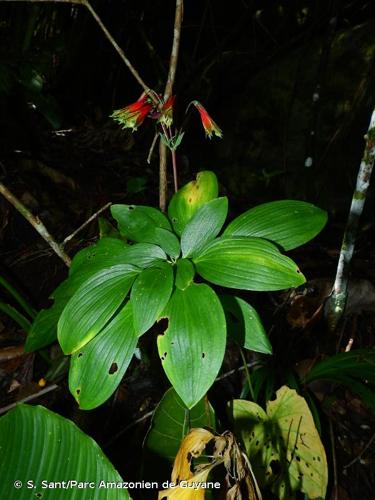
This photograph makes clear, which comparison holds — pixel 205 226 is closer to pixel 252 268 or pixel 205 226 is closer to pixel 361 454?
pixel 252 268

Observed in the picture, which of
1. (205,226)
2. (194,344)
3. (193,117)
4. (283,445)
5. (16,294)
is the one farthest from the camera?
(193,117)

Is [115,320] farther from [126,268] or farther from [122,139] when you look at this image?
[122,139]

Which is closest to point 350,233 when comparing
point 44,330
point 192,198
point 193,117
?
point 192,198

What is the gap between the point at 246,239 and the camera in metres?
0.78

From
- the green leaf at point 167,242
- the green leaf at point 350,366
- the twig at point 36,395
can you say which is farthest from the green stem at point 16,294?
the green leaf at point 350,366

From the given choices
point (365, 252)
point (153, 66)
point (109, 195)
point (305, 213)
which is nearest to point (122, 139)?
point (153, 66)

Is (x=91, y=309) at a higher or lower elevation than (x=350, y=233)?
higher

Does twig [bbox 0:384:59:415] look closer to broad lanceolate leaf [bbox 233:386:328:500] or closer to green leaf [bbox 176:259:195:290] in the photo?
broad lanceolate leaf [bbox 233:386:328:500]

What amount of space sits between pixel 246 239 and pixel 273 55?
2314 millimetres

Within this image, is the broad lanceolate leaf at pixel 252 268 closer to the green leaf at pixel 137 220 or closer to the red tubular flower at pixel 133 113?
the green leaf at pixel 137 220

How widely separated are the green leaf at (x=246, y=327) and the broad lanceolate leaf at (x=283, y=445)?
32 cm

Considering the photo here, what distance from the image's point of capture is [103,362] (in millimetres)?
763

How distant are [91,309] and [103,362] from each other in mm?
109

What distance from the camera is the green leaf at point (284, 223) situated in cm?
87
